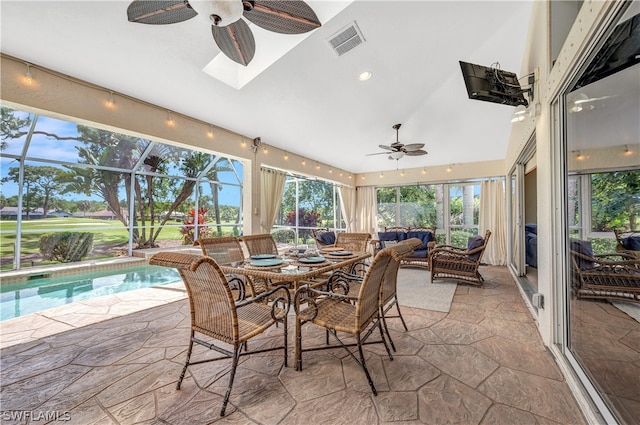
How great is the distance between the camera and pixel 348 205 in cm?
839

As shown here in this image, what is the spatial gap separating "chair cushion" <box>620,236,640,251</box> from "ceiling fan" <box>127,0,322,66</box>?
86.3 inches

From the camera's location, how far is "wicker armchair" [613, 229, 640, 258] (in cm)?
127

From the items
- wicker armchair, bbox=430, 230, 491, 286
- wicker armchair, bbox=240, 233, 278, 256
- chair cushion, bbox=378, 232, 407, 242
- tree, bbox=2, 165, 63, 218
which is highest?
tree, bbox=2, 165, 63, 218

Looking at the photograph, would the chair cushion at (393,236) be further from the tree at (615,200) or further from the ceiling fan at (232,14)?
the ceiling fan at (232,14)

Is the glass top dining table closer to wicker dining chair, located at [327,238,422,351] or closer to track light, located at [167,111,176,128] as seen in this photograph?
wicker dining chair, located at [327,238,422,351]

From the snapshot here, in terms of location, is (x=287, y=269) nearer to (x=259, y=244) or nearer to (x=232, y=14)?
(x=259, y=244)

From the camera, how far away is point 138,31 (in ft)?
8.42

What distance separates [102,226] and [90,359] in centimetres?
634

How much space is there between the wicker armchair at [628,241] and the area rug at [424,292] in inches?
83.9

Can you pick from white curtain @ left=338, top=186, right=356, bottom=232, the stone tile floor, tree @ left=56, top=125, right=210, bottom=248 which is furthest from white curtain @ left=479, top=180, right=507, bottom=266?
tree @ left=56, top=125, right=210, bottom=248

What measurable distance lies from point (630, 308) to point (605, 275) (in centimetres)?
30

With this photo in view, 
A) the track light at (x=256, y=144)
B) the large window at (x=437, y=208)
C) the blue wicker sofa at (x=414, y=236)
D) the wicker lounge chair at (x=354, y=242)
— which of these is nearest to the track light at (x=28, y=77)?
the track light at (x=256, y=144)

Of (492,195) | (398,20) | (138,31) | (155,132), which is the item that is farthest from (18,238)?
(492,195)

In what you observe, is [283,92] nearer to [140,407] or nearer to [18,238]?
[140,407]
